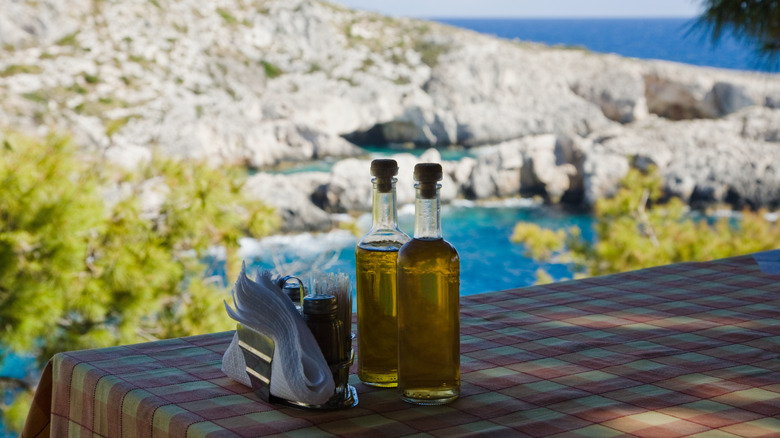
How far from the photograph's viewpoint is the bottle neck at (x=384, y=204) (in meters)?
0.68

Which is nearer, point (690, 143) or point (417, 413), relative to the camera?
point (417, 413)

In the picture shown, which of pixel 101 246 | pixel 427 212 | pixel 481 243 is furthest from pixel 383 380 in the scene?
pixel 481 243

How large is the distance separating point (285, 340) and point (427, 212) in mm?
151

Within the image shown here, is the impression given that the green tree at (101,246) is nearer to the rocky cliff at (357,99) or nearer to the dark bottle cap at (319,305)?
the dark bottle cap at (319,305)

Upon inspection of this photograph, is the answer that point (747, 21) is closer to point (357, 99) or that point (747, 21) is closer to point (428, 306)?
point (428, 306)

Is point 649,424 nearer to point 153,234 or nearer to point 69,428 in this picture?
point 69,428

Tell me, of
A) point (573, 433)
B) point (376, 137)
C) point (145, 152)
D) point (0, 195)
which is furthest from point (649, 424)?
point (376, 137)

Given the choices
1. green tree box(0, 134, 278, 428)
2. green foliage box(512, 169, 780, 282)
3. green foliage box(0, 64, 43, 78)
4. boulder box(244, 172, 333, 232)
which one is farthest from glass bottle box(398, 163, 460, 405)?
green foliage box(0, 64, 43, 78)

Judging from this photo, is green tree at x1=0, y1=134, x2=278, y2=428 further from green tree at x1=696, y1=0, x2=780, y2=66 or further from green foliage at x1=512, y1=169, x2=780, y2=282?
green foliage at x1=512, y1=169, x2=780, y2=282

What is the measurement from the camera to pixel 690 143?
14.3m

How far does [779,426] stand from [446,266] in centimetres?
27

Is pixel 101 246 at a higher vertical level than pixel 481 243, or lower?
higher

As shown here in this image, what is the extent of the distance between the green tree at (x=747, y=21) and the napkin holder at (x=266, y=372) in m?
1.75

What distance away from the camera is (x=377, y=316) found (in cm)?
71
